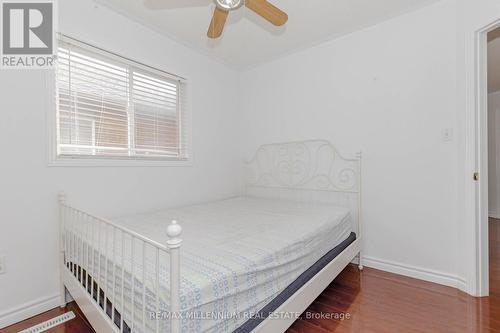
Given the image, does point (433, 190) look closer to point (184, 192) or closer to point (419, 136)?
point (419, 136)

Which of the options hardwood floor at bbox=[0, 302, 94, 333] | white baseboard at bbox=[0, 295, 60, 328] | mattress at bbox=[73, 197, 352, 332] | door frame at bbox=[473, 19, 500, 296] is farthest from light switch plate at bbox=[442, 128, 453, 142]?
white baseboard at bbox=[0, 295, 60, 328]

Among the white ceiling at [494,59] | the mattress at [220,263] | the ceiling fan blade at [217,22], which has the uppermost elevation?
the white ceiling at [494,59]

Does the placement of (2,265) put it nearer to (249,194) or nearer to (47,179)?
(47,179)

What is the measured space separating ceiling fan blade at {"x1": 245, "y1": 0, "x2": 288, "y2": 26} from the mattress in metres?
1.43

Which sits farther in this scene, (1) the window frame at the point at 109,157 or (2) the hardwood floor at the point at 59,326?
(1) the window frame at the point at 109,157

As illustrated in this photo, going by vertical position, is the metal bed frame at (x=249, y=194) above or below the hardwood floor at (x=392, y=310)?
above

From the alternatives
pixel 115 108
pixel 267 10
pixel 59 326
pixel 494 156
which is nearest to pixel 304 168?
pixel 267 10

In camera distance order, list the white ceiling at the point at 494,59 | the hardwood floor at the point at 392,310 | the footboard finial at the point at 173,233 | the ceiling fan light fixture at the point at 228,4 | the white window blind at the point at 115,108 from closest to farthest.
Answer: the footboard finial at the point at 173,233 → the ceiling fan light fixture at the point at 228,4 → the hardwood floor at the point at 392,310 → the white window blind at the point at 115,108 → the white ceiling at the point at 494,59

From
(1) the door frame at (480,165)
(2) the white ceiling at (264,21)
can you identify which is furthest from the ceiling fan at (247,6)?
(1) the door frame at (480,165)

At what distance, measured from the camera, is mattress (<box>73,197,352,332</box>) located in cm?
96

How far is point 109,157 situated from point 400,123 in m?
2.63

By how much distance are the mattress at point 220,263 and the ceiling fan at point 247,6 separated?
1.40 m

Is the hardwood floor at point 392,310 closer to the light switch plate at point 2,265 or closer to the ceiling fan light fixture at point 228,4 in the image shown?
the light switch plate at point 2,265

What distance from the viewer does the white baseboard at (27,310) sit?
1644 millimetres
